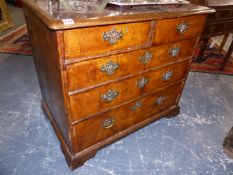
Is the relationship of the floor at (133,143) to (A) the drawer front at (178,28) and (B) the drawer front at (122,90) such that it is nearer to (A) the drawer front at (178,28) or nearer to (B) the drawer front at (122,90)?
(B) the drawer front at (122,90)

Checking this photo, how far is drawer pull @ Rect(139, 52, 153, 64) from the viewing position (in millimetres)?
1187

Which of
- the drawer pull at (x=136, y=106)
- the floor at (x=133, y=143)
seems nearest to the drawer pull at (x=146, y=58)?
the drawer pull at (x=136, y=106)

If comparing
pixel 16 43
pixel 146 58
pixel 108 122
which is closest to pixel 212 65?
pixel 146 58

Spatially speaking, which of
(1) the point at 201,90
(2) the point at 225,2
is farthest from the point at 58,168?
(2) the point at 225,2

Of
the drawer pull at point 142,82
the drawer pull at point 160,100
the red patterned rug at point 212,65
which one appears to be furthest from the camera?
the red patterned rug at point 212,65

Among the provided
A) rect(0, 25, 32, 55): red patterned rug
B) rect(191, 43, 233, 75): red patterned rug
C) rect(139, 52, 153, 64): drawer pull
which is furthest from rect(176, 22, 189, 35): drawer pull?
rect(0, 25, 32, 55): red patterned rug

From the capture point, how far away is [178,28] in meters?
1.21

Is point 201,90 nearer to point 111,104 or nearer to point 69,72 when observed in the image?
point 111,104

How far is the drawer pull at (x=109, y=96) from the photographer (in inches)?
46.4

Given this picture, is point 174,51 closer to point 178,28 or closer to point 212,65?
point 178,28

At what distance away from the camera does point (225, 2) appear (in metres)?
2.04

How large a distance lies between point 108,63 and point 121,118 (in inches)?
20.8

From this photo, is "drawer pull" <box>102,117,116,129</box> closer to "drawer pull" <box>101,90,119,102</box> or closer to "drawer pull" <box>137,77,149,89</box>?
"drawer pull" <box>101,90,119,102</box>

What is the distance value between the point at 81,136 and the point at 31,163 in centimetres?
48
